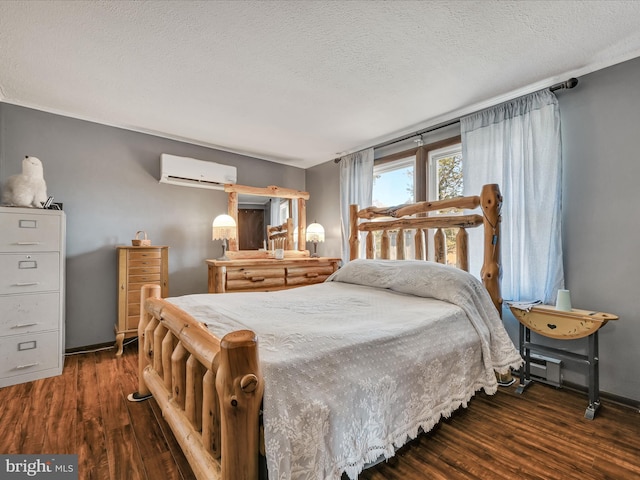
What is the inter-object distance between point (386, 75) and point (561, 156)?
1.44m

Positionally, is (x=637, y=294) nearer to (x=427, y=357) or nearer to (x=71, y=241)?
(x=427, y=357)

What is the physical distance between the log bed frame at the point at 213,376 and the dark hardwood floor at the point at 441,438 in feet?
0.67

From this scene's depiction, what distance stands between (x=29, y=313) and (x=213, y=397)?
2.25 m

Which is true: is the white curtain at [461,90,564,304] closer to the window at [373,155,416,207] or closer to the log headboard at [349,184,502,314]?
the log headboard at [349,184,502,314]

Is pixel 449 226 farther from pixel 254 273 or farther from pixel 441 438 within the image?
pixel 254 273

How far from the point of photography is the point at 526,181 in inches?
93.2

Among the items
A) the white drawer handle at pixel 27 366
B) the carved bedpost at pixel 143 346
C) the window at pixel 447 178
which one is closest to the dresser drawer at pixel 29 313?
the white drawer handle at pixel 27 366

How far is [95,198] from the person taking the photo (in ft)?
10.1

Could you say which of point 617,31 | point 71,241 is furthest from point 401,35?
point 71,241

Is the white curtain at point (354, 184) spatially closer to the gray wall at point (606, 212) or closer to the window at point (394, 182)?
the window at point (394, 182)

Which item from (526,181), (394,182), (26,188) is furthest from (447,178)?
(26,188)

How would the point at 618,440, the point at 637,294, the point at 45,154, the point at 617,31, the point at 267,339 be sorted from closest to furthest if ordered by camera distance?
1. the point at 267,339
2. the point at 618,440
3. the point at 617,31
4. the point at 637,294
5. the point at 45,154

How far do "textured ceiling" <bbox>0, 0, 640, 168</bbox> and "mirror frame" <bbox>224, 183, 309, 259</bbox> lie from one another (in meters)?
0.94

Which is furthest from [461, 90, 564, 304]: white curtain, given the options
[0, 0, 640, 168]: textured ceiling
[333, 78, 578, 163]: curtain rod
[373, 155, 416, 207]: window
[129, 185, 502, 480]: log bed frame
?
[373, 155, 416, 207]: window
